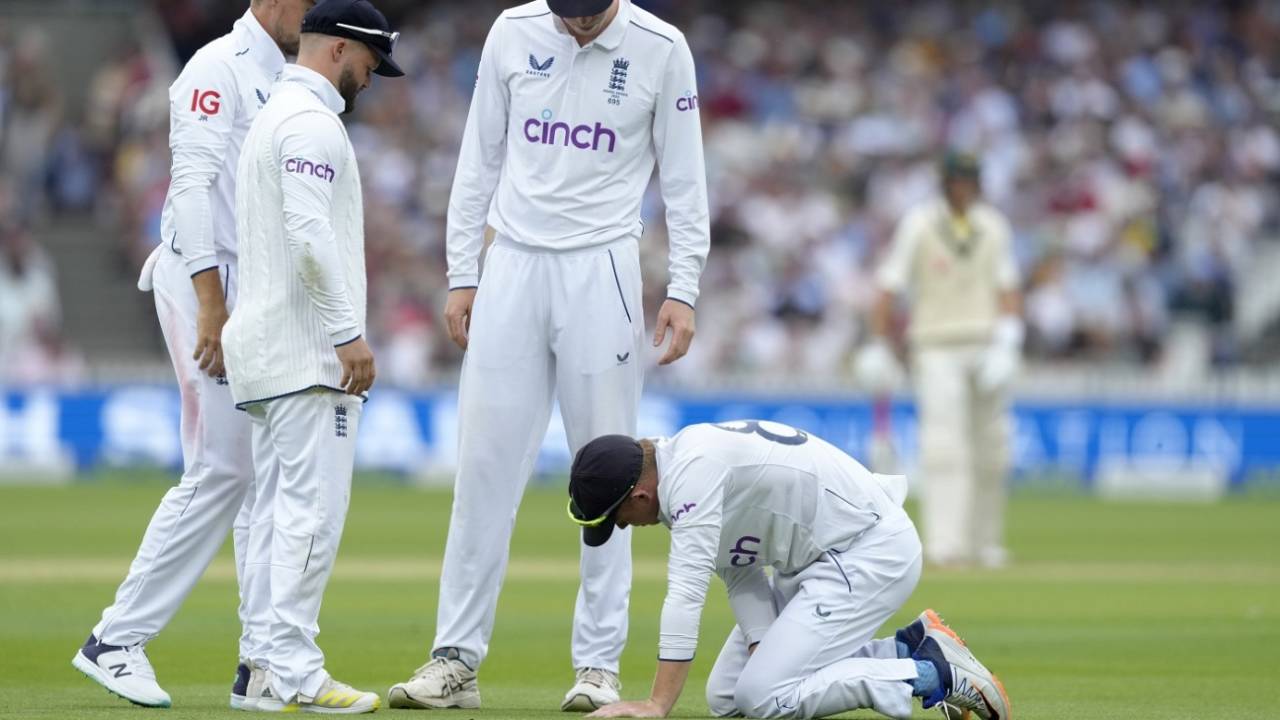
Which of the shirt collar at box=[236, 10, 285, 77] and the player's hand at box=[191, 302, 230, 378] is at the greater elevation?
the shirt collar at box=[236, 10, 285, 77]

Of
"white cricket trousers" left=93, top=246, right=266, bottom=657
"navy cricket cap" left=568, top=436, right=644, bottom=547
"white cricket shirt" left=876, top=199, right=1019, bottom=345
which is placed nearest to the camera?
"navy cricket cap" left=568, top=436, right=644, bottom=547

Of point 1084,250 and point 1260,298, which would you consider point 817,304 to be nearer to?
point 1084,250

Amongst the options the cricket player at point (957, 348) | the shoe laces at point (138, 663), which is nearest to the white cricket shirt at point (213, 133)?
the shoe laces at point (138, 663)

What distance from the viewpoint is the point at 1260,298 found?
85.8 ft

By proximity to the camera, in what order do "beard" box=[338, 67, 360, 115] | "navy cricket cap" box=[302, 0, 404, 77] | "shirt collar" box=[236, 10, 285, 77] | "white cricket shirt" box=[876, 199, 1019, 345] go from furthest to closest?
"white cricket shirt" box=[876, 199, 1019, 345], "shirt collar" box=[236, 10, 285, 77], "beard" box=[338, 67, 360, 115], "navy cricket cap" box=[302, 0, 404, 77]

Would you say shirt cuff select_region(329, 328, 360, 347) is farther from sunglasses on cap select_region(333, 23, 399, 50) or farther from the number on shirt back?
the number on shirt back

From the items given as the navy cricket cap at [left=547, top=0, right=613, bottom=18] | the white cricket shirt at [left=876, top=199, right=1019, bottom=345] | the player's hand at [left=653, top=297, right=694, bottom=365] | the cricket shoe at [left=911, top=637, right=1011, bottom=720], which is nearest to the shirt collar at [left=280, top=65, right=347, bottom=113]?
the navy cricket cap at [left=547, top=0, right=613, bottom=18]

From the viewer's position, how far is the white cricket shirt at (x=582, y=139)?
7949 millimetres

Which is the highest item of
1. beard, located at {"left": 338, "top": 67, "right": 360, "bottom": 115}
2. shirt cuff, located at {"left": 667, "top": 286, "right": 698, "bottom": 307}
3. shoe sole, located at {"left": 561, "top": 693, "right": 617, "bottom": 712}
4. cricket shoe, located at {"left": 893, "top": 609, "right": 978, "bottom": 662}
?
beard, located at {"left": 338, "top": 67, "right": 360, "bottom": 115}

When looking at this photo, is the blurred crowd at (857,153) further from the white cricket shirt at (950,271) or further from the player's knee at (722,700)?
the player's knee at (722,700)

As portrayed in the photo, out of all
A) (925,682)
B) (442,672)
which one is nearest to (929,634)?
(925,682)

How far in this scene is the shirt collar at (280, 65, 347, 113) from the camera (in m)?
7.32

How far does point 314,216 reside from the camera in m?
7.09

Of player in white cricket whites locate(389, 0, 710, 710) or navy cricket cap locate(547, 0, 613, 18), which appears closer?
navy cricket cap locate(547, 0, 613, 18)
